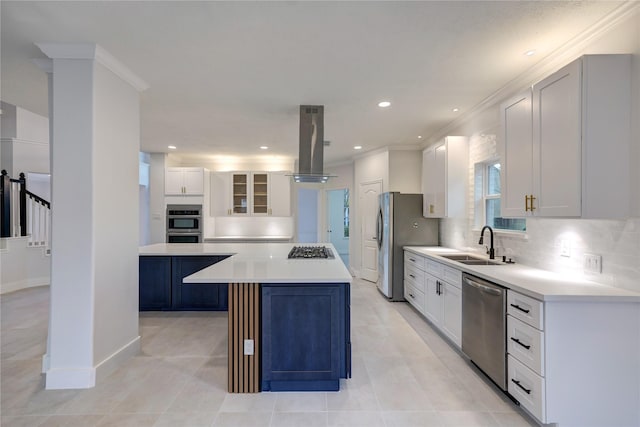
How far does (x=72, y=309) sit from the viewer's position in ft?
7.98

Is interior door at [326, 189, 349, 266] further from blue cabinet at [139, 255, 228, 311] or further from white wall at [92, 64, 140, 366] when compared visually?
white wall at [92, 64, 140, 366]

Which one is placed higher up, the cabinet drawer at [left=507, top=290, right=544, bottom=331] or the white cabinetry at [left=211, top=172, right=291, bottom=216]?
the white cabinetry at [left=211, top=172, right=291, bottom=216]

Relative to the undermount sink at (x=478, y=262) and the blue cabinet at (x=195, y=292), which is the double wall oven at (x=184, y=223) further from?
the undermount sink at (x=478, y=262)

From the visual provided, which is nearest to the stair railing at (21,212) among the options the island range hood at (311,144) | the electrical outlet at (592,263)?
the island range hood at (311,144)

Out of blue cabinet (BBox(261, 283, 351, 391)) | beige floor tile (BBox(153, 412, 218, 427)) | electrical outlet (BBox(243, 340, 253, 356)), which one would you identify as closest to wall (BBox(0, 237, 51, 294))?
beige floor tile (BBox(153, 412, 218, 427))

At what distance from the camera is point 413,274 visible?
4449mm

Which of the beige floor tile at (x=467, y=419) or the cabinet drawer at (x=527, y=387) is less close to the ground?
the cabinet drawer at (x=527, y=387)

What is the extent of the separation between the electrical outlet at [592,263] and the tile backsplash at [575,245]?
0.02 meters

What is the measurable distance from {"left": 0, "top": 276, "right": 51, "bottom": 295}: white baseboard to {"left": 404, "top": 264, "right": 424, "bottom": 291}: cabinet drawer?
21.9 ft

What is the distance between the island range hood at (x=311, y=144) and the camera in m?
3.68

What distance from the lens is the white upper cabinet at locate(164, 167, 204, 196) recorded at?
6523 millimetres

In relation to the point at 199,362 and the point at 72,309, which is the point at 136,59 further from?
the point at 199,362

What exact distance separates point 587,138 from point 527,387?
1.61m

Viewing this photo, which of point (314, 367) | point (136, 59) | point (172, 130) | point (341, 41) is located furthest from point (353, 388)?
point (172, 130)
